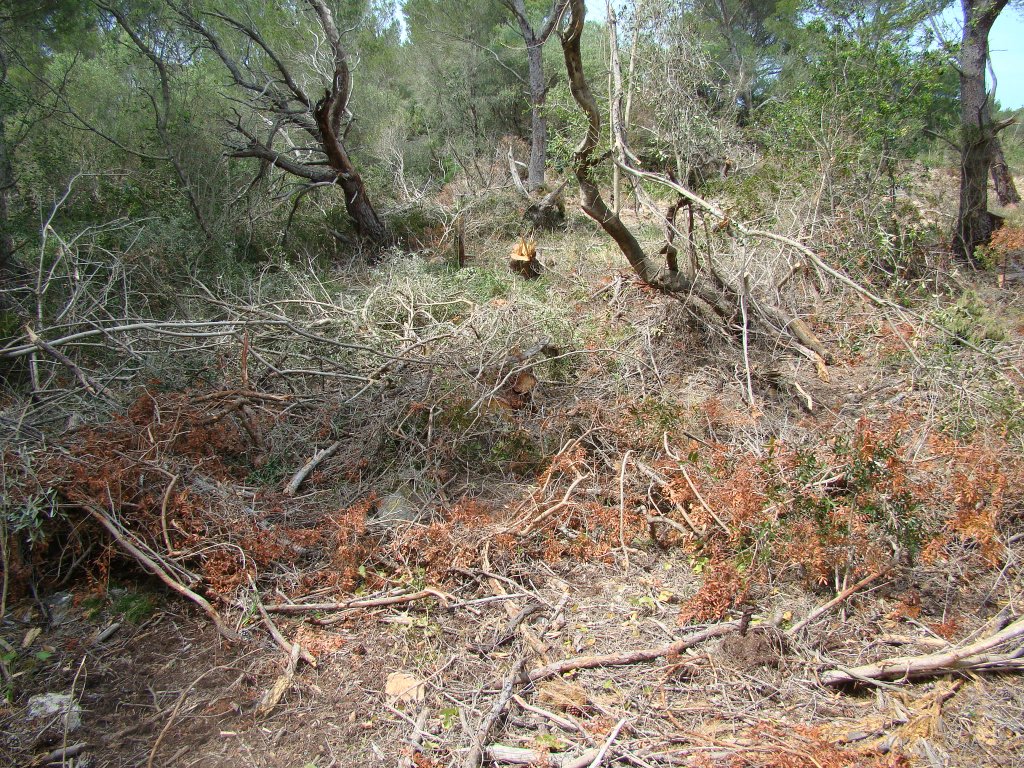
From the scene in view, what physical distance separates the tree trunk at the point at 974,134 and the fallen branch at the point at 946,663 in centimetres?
608

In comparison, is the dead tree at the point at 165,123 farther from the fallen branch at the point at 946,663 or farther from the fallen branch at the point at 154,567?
the fallen branch at the point at 946,663

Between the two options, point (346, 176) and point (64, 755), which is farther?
point (346, 176)

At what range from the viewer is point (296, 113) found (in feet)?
24.7

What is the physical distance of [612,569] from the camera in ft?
10.4

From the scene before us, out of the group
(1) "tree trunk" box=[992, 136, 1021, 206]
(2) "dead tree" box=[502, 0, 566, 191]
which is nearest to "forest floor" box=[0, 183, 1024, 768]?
(1) "tree trunk" box=[992, 136, 1021, 206]

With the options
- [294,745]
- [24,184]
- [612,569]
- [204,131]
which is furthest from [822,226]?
[24,184]

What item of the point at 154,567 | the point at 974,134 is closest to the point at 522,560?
the point at 154,567

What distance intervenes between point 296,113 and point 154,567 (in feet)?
20.3

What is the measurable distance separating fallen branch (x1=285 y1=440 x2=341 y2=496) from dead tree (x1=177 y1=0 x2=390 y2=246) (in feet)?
16.4

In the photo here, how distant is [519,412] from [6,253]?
5.35 m

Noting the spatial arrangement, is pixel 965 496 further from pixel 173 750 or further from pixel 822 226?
pixel 822 226

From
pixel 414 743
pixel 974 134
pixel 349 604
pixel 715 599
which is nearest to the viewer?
pixel 414 743

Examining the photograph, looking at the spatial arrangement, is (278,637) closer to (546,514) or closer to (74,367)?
(546,514)

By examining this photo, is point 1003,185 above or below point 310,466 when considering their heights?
above
